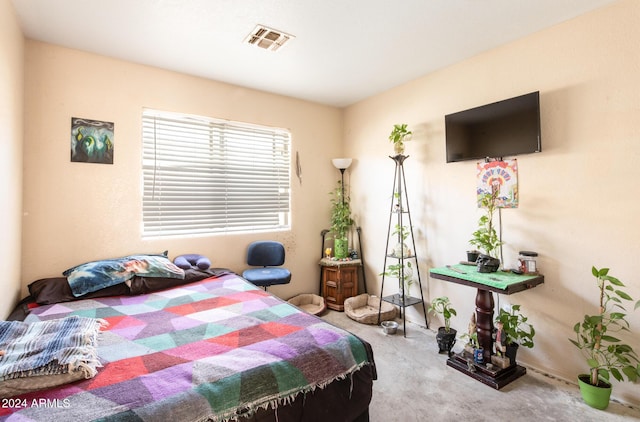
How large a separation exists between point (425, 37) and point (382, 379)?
2.76 m

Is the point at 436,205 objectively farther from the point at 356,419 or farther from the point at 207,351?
the point at 207,351

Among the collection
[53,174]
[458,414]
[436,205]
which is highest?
[53,174]

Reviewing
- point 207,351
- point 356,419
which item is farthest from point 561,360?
point 207,351

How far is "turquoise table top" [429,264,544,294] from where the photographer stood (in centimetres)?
210

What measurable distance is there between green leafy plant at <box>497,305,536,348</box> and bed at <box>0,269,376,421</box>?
137 cm

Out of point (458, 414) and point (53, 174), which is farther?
point (53, 174)

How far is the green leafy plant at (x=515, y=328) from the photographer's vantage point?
2318 millimetres

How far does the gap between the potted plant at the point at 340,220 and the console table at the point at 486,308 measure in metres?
1.50

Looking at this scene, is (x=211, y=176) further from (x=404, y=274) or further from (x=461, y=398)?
(x=461, y=398)

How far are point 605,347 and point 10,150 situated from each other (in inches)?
170

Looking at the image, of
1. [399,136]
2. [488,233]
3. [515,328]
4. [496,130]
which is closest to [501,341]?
[515,328]

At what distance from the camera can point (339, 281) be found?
3.70 meters

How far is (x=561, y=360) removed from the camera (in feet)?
7.48

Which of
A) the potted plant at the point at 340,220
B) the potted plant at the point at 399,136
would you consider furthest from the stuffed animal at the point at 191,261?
the potted plant at the point at 399,136
